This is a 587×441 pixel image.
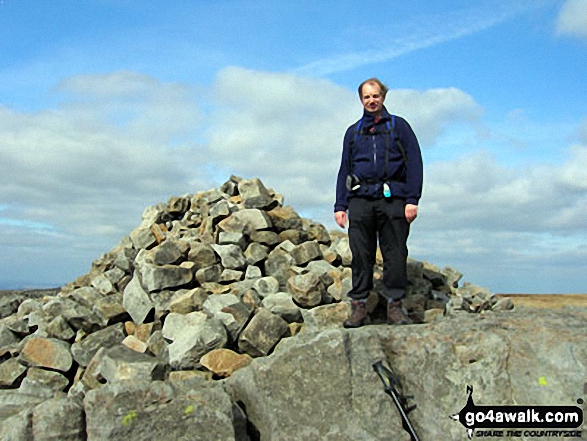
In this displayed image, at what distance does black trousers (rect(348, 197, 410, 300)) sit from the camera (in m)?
8.05

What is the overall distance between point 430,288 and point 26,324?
8.92m

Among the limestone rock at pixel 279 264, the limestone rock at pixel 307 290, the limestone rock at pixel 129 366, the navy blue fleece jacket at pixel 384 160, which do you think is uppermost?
the navy blue fleece jacket at pixel 384 160

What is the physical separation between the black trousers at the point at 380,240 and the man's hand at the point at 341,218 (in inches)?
5.4

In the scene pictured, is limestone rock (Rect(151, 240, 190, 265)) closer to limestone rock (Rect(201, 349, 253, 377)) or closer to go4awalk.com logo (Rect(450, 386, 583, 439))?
limestone rock (Rect(201, 349, 253, 377))

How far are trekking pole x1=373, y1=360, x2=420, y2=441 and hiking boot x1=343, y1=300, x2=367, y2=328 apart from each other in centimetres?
176

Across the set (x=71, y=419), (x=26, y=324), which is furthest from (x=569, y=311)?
(x=26, y=324)

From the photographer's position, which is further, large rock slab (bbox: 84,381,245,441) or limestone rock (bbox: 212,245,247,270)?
limestone rock (bbox: 212,245,247,270)

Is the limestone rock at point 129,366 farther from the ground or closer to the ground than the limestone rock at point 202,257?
closer to the ground

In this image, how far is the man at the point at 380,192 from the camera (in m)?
8.02

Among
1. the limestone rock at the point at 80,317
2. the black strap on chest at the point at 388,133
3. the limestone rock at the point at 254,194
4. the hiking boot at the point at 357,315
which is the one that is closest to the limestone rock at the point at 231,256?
the limestone rock at the point at 254,194

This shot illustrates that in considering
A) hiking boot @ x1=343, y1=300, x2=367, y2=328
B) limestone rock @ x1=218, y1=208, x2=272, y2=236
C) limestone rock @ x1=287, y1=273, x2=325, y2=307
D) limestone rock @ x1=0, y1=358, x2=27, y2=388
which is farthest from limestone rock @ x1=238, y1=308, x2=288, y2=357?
limestone rock @ x1=0, y1=358, x2=27, y2=388

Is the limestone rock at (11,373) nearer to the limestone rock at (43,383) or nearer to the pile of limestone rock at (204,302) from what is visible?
the pile of limestone rock at (204,302)

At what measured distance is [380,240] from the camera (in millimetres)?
8289

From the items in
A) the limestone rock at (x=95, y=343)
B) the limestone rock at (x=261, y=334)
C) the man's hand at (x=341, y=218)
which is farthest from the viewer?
the limestone rock at (x=95, y=343)
